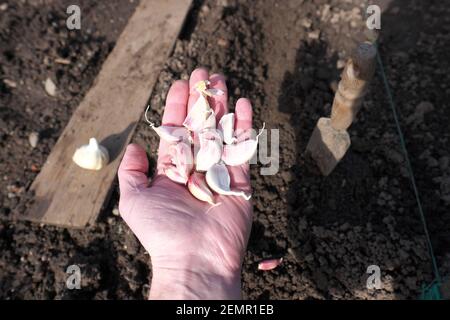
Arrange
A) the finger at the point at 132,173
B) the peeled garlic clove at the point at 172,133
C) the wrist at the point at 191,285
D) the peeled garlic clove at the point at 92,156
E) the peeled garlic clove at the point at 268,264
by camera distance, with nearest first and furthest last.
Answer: the wrist at the point at 191,285
the finger at the point at 132,173
the peeled garlic clove at the point at 172,133
the peeled garlic clove at the point at 268,264
the peeled garlic clove at the point at 92,156

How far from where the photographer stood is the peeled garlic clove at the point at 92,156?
6.79 feet

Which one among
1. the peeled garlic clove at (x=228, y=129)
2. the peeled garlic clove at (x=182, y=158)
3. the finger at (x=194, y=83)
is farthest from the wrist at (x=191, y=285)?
the finger at (x=194, y=83)

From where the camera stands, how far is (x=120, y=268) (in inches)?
76.5

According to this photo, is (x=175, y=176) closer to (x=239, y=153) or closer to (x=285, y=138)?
(x=239, y=153)

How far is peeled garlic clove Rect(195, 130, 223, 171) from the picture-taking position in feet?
5.47

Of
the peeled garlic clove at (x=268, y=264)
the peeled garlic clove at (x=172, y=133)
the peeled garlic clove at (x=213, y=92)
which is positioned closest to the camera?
the peeled garlic clove at (x=172, y=133)

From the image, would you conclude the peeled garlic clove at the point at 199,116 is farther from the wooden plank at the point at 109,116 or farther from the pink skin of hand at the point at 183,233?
the wooden plank at the point at 109,116

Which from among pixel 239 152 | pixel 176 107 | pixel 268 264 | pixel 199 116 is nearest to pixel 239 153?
pixel 239 152

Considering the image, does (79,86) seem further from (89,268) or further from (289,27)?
(289,27)

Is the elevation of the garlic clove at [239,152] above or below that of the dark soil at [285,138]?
above

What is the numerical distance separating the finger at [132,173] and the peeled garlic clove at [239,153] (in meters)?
0.35

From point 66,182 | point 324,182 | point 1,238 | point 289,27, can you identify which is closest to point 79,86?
point 66,182

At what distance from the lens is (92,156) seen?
2074 mm

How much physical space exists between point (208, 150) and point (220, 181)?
17cm
